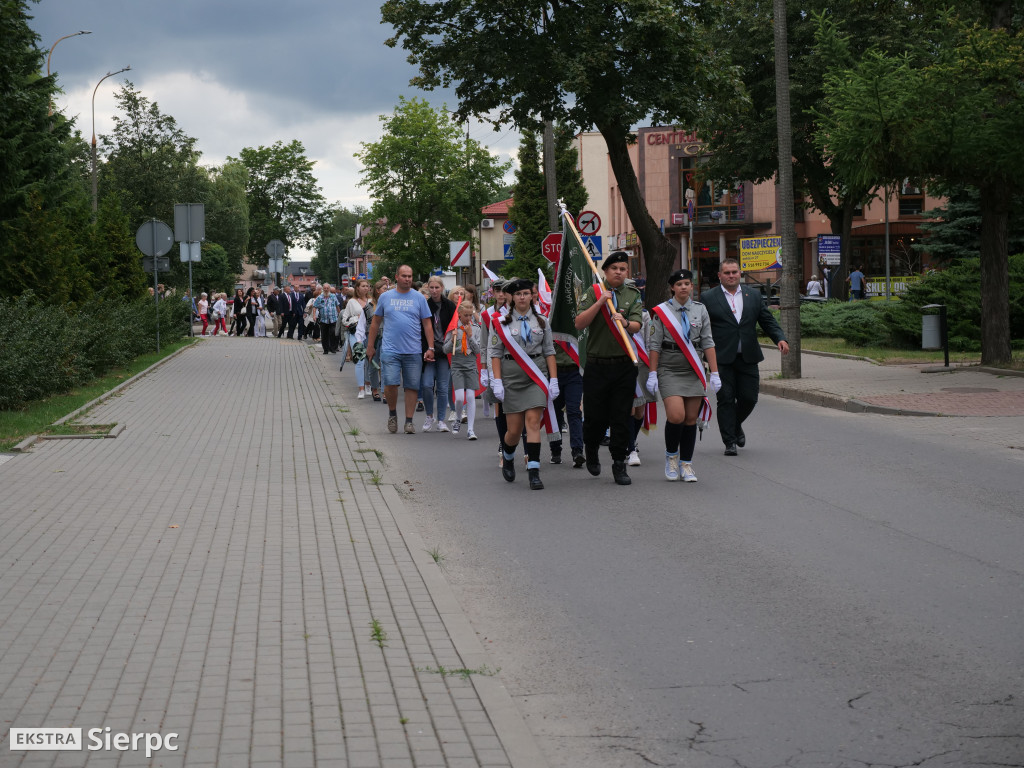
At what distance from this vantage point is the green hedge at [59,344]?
1592 cm

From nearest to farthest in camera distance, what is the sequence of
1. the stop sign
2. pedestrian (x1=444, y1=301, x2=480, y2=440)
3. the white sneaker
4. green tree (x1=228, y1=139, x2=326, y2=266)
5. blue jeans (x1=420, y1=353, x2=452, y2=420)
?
the white sneaker
pedestrian (x1=444, y1=301, x2=480, y2=440)
blue jeans (x1=420, y1=353, x2=452, y2=420)
the stop sign
green tree (x1=228, y1=139, x2=326, y2=266)

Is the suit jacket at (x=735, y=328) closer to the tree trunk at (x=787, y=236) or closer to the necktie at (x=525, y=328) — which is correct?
the necktie at (x=525, y=328)

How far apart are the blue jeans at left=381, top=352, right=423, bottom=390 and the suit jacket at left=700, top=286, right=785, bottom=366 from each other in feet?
13.0

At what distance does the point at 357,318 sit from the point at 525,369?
11.6m

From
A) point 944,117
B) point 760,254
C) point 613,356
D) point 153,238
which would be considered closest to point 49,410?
point 613,356

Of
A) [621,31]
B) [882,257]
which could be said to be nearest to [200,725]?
[621,31]

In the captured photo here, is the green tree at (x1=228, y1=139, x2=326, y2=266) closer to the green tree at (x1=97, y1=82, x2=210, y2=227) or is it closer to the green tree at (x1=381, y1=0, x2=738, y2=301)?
the green tree at (x1=97, y1=82, x2=210, y2=227)

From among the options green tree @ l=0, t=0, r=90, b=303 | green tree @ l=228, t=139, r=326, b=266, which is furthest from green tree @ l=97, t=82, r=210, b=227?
green tree @ l=228, t=139, r=326, b=266

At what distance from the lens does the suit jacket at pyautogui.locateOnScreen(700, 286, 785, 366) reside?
39.8 feet

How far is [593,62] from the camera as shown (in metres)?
22.8

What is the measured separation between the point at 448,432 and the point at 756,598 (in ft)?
29.3

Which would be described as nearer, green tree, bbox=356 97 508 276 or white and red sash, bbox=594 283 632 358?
white and red sash, bbox=594 283 632 358

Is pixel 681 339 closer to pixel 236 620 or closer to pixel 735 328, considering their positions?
pixel 735 328

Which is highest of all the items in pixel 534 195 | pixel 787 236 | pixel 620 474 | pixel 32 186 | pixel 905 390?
pixel 534 195
